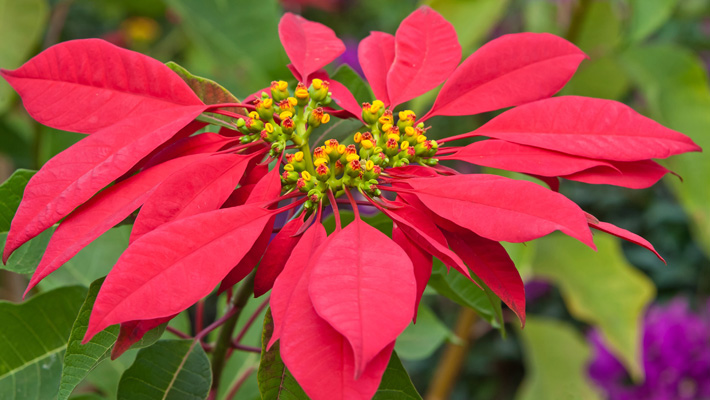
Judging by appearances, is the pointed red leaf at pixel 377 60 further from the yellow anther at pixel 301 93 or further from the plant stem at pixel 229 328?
the plant stem at pixel 229 328

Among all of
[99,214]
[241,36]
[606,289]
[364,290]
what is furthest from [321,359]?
[606,289]

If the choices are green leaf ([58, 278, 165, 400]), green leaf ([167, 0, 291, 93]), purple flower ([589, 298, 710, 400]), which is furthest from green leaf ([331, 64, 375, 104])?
purple flower ([589, 298, 710, 400])

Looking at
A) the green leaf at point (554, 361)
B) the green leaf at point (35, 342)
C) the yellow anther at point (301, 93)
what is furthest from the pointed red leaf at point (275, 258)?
the green leaf at point (554, 361)

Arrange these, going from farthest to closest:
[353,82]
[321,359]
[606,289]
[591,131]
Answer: [606,289] < [353,82] < [591,131] < [321,359]

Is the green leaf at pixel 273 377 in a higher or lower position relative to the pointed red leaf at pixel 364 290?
lower

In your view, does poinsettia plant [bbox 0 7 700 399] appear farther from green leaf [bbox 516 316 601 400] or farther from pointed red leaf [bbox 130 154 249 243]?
green leaf [bbox 516 316 601 400]

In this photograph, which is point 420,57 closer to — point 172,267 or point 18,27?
point 172,267

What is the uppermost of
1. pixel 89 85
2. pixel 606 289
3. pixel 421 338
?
pixel 89 85
